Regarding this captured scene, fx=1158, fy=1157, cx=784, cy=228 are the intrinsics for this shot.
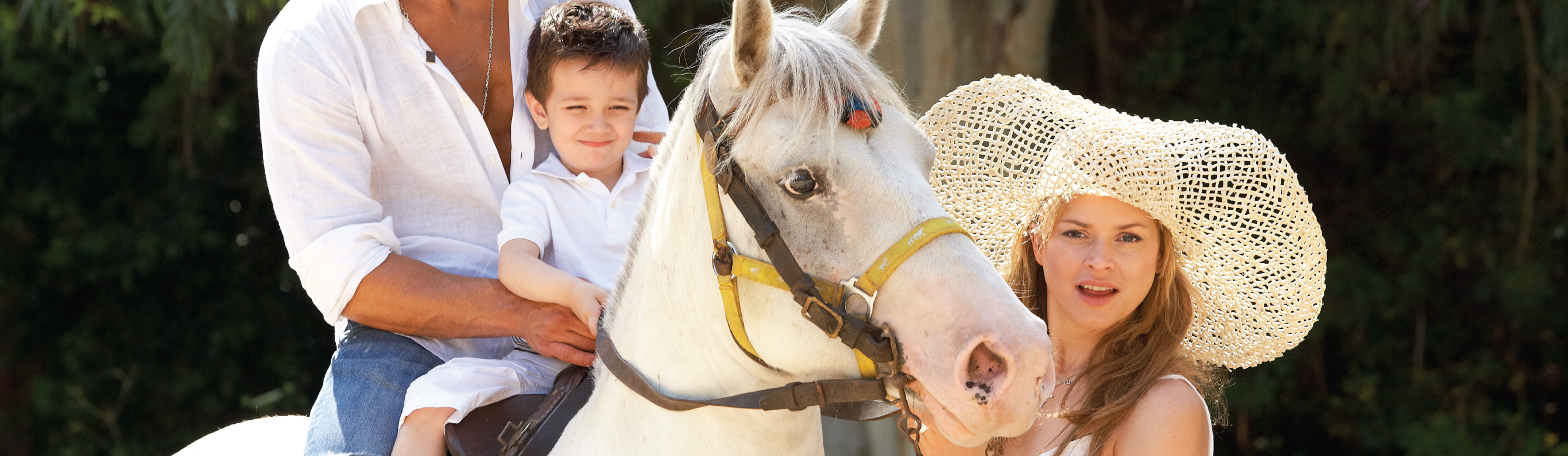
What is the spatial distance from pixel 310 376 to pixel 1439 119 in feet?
19.3

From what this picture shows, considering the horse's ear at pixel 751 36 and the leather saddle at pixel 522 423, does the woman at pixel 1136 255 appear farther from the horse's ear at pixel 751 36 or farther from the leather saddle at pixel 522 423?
the horse's ear at pixel 751 36

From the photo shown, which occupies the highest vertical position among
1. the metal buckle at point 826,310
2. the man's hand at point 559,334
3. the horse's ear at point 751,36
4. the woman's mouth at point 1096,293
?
the horse's ear at point 751,36

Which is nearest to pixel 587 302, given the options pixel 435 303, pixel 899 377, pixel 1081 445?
pixel 435 303

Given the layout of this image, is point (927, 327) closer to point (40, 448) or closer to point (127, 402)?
point (127, 402)

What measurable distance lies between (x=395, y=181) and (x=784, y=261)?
48.4 inches

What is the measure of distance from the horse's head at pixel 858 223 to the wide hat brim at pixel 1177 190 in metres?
0.75

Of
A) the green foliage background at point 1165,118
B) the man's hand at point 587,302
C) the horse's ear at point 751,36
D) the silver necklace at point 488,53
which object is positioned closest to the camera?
the horse's ear at point 751,36

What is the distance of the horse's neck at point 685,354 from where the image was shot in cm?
168

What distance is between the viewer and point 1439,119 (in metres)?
5.68

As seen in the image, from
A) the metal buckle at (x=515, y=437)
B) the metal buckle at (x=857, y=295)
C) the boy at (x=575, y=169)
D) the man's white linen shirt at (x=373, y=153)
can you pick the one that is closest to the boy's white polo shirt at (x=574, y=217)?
the boy at (x=575, y=169)

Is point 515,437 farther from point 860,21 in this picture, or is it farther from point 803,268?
point 860,21

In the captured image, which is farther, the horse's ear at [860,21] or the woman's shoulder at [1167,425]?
the woman's shoulder at [1167,425]

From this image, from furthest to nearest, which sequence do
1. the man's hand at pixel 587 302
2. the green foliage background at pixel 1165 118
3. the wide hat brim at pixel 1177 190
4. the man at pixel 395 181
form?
1. the green foliage background at pixel 1165 118
2. the wide hat brim at pixel 1177 190
3. the man at pixel 395 181
4. the man's hand at pixel 587 302

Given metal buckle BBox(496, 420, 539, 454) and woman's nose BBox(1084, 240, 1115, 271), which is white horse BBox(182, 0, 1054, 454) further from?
woman's nose BBox(1084, 240, 1115, 271)
